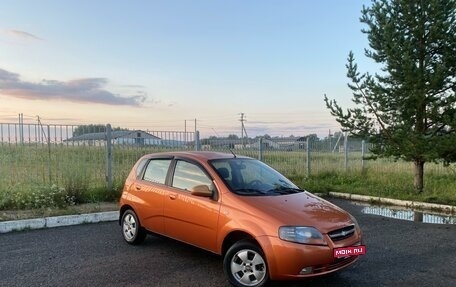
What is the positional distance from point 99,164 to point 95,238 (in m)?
4.26

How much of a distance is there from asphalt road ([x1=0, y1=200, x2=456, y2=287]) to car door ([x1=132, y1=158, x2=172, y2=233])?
1.57 feet

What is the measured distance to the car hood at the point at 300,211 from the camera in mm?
4758

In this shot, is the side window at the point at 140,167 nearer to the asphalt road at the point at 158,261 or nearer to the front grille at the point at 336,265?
the asphalt road at the point at 158,261

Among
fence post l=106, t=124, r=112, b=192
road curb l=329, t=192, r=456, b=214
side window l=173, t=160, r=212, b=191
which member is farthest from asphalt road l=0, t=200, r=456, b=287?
fence post l=106, t=124, r=112, b=192

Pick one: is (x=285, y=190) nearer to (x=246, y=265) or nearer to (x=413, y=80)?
(x=246, y=265)

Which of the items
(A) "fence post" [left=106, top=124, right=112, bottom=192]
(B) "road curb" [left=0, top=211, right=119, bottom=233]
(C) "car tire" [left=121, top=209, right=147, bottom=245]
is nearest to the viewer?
(C) "car tire" [left=121, top=209, right=147, bottom=245]

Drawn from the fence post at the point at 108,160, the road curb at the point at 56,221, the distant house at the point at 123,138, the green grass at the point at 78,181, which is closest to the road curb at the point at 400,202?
the green grass at the point at 78,181

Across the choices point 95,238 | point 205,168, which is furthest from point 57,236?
point 205,168

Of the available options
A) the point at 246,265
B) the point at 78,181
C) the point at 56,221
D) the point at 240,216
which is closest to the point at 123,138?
the point at 78,181

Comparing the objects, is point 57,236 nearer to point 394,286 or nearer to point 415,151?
point 394,286

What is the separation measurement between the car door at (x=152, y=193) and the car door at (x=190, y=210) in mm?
186

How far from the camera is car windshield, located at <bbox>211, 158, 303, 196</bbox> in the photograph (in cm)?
555

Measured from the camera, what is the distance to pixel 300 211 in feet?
16.4

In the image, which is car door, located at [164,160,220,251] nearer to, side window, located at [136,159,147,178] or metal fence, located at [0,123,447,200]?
side window, located at [136,159,147,178]
